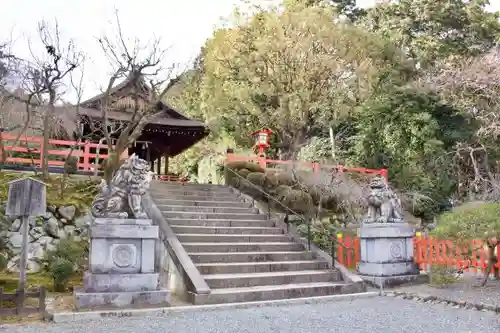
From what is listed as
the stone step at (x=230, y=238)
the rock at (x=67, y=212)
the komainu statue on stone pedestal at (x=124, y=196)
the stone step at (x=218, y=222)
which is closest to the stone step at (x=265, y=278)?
the stone step at (x=230, y=238)

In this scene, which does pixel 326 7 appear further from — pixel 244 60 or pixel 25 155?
pixel 25 155

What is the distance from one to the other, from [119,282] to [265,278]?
9.56 ft

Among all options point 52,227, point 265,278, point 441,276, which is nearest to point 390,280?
point 441,276

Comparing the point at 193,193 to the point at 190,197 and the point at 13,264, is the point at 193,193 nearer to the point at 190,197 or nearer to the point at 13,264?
the point at 190,197

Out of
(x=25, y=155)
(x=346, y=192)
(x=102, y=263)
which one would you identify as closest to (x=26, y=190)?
(x=102, y=263)

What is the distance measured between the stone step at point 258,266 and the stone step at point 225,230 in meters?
1.46

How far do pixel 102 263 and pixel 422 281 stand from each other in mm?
7212

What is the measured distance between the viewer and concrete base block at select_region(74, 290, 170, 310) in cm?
702

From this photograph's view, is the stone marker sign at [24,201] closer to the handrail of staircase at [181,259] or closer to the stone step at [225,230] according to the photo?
the handrail of staircase at [181,259]

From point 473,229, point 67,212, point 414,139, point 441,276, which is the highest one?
point 414,139

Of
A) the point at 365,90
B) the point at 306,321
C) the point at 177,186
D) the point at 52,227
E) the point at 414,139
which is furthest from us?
the point at 365,90

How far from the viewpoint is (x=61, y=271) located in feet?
27.2

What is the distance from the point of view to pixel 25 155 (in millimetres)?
19344

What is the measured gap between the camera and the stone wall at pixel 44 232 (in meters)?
10.7
